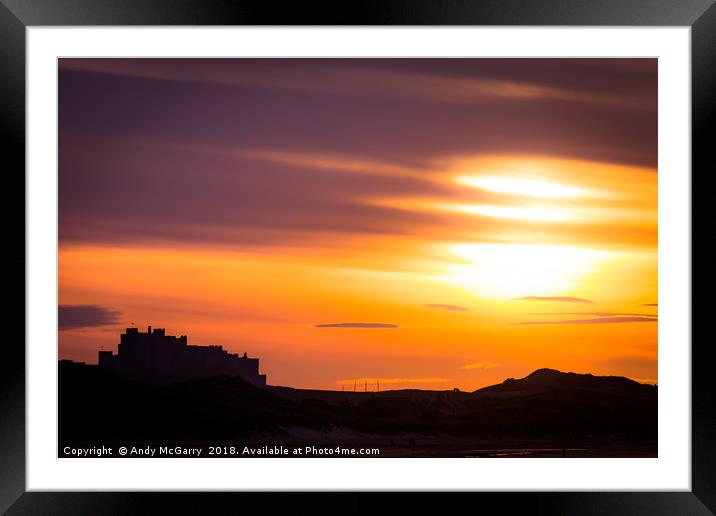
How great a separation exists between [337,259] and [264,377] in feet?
1.62

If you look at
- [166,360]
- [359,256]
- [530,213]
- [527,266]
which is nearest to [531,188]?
[530,213]

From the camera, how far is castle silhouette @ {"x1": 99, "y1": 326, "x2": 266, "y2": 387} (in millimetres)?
2652

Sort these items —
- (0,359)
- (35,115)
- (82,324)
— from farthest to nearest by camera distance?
(82,324)
(35,115)
(0,359)

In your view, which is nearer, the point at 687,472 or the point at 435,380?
the point at 687,472

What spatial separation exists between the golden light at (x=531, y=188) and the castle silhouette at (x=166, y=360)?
106 centimetres

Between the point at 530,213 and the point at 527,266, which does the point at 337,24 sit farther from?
the point at 527,266

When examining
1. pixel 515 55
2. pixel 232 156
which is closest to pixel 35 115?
pixel 232 156

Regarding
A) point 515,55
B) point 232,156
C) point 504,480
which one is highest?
point 515,55

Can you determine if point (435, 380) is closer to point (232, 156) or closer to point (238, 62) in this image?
point (232, 156)

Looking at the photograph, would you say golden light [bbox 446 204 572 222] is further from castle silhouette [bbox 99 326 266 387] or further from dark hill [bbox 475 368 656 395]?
castle silhouette [bbox 99 326 266 387]

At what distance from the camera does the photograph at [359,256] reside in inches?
103

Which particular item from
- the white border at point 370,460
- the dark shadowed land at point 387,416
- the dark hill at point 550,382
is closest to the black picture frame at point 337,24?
the white border at point 370,460

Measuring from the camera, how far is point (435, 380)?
8.89 feet

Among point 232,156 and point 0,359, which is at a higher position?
point 232,156
